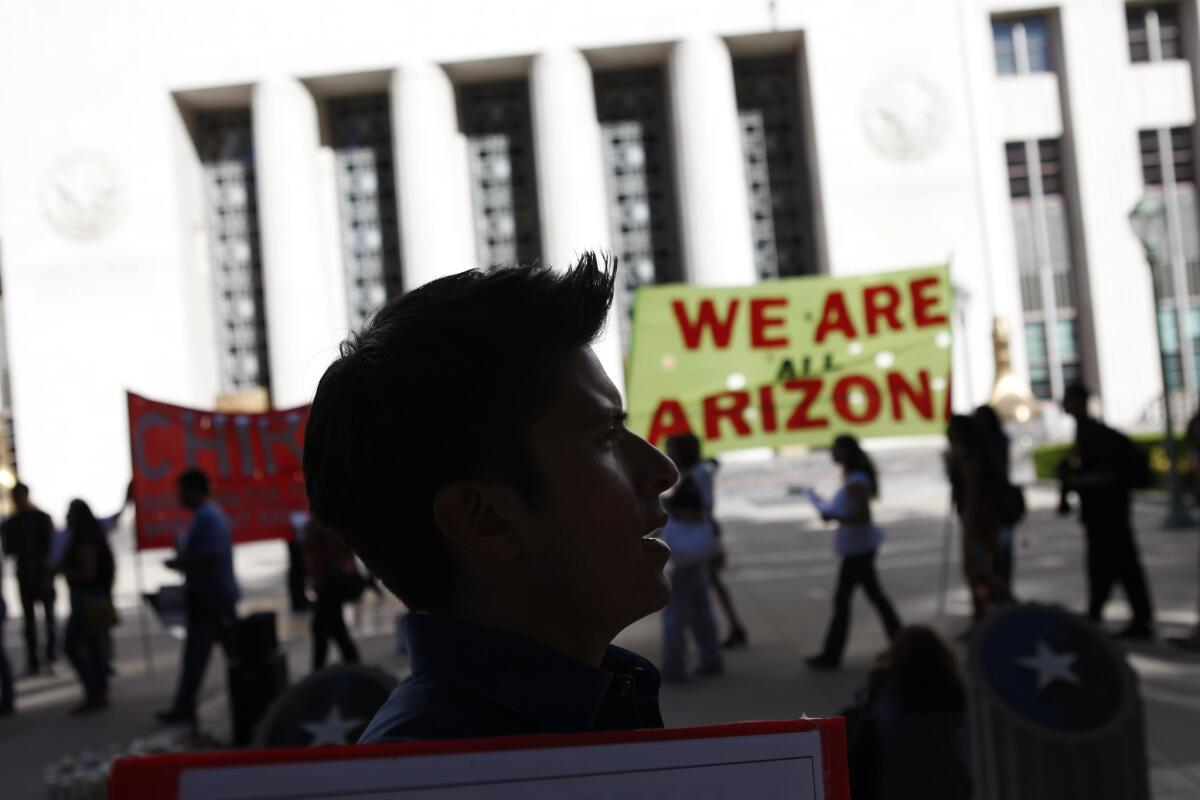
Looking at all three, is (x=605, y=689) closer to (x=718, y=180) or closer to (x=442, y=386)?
(x=442, y=386)

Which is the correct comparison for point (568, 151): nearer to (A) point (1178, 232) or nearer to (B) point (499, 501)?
(A) point (1178, 232)

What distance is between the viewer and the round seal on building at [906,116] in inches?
1348

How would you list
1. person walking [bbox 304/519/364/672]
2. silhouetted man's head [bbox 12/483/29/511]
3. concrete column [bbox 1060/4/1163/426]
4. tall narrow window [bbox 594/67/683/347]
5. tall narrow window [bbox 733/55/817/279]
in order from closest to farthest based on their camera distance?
1. person walking [bbox 304/519/364/672]
2. silhouetted man's head [bbox 12/483/29/511]
3. concrete column [bbox 1060/4/1163/426]
4. tall narrow window [bbox 733/55/817/279]
5. tall narrow window [bbox 594/67/683/347]

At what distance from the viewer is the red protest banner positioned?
824 centimetres

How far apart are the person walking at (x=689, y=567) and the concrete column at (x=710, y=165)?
2795 centimetres

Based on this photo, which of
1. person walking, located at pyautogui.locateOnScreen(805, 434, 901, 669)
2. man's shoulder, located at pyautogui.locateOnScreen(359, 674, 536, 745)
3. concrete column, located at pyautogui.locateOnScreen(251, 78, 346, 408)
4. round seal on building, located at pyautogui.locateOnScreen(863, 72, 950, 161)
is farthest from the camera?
concrete column, located at pyautogui.locateOnScreen(251, 78, 346, 408)

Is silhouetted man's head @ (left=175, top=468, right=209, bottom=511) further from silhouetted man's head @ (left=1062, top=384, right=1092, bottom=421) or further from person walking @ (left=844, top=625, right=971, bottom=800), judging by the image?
silhouetted man's head @ (left=1062, top=384, right=1092, bottom=421)

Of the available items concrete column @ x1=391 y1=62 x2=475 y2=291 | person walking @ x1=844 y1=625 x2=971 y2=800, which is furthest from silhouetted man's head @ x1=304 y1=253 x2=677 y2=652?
concrete column @ x1=391 y1=62 x2=475 y2=291

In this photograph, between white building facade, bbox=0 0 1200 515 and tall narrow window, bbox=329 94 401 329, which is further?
tall narrow window, bbox=329 94 401 329

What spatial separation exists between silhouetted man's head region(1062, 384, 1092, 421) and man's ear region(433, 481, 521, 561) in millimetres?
7412

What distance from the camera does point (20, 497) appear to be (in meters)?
9.03

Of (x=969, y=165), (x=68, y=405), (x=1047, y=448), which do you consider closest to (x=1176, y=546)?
(x=1047, y=448)

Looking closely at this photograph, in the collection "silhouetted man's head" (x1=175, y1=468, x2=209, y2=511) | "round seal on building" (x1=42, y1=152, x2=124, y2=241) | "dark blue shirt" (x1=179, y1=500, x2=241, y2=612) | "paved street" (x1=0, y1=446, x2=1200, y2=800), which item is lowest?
"paved street" (x1=0, y1=446, x2=1200, y2=800)

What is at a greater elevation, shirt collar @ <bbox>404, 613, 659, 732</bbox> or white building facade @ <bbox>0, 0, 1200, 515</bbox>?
white building facade @ <bbox>0, 0, 1200, 515</bbox>
